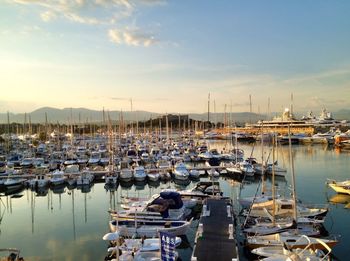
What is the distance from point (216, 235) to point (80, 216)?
620 inches

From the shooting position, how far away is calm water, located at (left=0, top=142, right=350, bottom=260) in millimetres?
23922

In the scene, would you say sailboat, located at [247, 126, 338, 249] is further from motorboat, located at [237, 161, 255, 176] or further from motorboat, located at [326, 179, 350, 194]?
motorboat, located at [237, 161, 255, 176]

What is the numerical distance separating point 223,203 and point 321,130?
394ft

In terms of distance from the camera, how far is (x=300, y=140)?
110812 mm

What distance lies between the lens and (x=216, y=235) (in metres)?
21.3

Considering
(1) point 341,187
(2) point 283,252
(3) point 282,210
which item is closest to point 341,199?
(1) point 341,187

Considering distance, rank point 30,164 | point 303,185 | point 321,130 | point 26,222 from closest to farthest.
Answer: point 26,222
point 303,185
point 30,164
point 321,130

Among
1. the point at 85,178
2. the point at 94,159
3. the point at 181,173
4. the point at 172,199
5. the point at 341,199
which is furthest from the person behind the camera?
the point at 94,159

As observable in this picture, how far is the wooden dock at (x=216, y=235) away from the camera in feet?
60.3

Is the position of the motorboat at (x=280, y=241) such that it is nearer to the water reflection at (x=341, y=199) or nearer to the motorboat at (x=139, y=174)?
the water reflection at (x=341, y=199)

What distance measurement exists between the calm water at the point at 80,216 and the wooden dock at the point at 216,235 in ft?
6.14

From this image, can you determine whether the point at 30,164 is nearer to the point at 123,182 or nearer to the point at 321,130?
the point at 123,182

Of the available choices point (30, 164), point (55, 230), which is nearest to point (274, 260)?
point (55, 230)

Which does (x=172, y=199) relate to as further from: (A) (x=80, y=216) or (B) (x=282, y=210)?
→ (A) (x=80, y=216)
